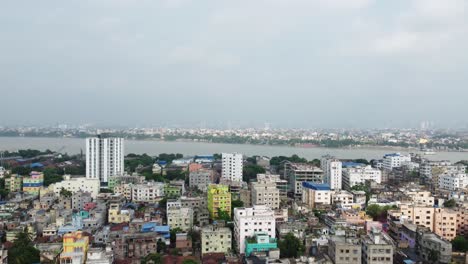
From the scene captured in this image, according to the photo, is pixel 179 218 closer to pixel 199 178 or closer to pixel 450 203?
pixel 199 178

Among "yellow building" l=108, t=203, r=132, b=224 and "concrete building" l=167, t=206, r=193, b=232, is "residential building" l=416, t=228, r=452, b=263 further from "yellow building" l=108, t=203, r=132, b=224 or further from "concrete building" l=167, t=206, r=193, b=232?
"yellow building" l=108, t=203, r=132, b=224

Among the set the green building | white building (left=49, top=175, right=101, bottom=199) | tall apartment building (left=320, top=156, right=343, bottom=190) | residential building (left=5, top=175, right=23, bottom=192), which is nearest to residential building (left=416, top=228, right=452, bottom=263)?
the green building

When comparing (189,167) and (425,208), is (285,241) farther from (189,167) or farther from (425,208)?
(189,167)

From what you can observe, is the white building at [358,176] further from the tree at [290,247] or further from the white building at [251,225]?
the tree at [290,247]

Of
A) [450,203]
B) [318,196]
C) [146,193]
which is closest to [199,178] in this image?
[146,193]

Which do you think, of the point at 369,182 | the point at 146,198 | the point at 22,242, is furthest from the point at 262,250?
the point at 369,182

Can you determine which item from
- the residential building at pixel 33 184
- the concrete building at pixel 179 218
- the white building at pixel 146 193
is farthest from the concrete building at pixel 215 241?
the residential building at pixel 33 184
